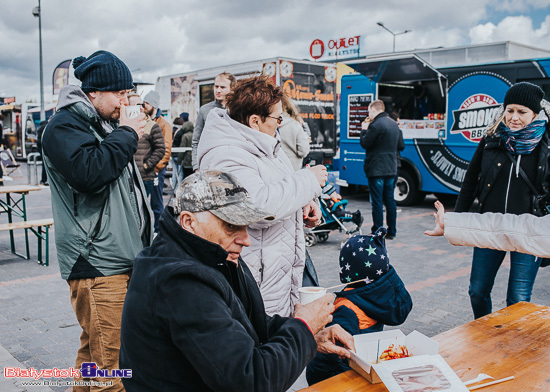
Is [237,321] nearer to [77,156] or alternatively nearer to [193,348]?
[193,348]

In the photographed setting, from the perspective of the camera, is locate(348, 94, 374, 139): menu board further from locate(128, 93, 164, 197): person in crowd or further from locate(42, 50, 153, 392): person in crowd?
locate(42, 50, 153, 392): person in crowd

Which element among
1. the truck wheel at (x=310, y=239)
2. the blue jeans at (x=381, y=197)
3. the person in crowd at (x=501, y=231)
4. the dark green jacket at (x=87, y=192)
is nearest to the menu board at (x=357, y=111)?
the blue jeans at (x=381, y=197)

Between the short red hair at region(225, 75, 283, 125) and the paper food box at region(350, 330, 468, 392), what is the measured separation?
4.28 feet

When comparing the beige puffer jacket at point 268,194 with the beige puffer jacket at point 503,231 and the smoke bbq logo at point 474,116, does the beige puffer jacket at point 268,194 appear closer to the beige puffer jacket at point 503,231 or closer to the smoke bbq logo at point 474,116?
the beige puffer jacket at point 503,231

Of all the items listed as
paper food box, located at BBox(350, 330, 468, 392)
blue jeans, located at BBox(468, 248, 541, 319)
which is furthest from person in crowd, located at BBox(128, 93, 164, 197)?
paper food box, located at BBox(350, 330, 468, 392)

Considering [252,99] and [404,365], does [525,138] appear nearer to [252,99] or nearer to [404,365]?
[252,99]

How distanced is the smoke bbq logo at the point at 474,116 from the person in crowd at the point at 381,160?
2696 millimetres

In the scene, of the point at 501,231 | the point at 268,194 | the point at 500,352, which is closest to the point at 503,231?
the point at 501,231

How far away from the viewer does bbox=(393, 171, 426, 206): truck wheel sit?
11055 mm

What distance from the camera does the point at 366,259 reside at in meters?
2.60

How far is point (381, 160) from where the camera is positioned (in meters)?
7.68

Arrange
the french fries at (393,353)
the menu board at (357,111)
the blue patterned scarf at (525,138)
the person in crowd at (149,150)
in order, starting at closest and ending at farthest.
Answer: the french fries at (393,353)
the blue patterned scarf at (525,138)
the person in crowd at (149,150)
the menu board at (357,111)

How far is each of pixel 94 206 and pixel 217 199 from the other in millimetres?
1148

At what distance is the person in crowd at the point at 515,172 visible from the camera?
3.44 metres
